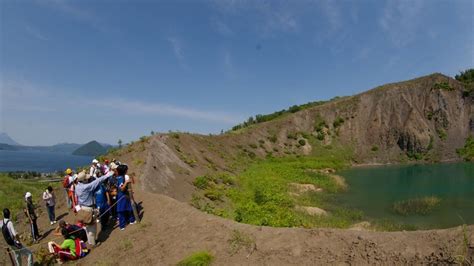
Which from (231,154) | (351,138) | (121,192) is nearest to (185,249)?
(121,192)

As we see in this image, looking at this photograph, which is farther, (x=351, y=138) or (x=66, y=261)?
(x=351, y=138)

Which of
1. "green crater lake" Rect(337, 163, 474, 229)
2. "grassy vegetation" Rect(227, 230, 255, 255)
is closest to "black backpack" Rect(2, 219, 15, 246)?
"grassy vegetation" Rect(227, 230, 255, 255)

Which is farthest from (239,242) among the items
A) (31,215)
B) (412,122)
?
(412,122)

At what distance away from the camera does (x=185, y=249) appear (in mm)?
11273

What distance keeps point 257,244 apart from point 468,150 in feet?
225

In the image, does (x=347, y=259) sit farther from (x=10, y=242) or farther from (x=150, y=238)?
(x=10, y=242)

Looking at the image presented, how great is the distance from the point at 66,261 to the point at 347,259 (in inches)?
343

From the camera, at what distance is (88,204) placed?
497 inches

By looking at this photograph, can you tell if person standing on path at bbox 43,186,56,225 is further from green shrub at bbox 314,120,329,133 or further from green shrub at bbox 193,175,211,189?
green shrub at bbox 314,120,329,133

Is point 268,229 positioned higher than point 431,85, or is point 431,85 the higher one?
point 431,85

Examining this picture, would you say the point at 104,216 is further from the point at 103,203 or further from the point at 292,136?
the point at 292,136

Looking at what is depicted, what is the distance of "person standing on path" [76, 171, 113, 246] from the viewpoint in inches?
489

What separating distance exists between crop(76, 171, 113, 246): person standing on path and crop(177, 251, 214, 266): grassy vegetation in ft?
13.0

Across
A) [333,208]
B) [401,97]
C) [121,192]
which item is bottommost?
[333,208]
